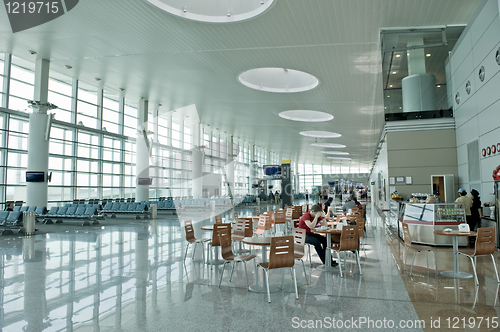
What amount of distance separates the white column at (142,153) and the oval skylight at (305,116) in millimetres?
8406

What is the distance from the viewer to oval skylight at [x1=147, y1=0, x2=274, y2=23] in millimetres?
8820

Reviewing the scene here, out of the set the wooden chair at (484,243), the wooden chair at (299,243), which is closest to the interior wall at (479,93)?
the wooden chair at (484,243)

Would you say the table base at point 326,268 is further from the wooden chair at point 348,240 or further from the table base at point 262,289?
the table base at point 262,289

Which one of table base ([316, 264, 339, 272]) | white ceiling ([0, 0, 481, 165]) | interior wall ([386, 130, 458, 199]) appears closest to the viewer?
table base ([316, 264, 339, 272])

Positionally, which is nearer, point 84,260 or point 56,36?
point 84,260

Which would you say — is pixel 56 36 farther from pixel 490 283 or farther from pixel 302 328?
pixel 490 283

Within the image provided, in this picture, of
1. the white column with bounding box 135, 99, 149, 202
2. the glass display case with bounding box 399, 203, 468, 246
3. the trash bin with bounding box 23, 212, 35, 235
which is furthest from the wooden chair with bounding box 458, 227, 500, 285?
the white column with bounding box 135, 99, 149, 202

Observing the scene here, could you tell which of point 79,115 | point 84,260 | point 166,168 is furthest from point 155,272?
point 166,168

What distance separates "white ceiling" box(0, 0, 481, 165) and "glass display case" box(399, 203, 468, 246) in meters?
4.31

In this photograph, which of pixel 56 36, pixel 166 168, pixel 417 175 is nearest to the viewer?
pixel 417 175

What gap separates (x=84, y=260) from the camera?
267 inches

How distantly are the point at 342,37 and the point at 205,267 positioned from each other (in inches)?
302

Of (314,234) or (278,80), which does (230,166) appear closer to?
(278,80)

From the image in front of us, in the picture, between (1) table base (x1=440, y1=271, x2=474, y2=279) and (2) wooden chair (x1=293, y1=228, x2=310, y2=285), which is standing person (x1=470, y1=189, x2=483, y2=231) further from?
(2) wooden chair (x1=293, y1=228, x2=310, y2=285)
